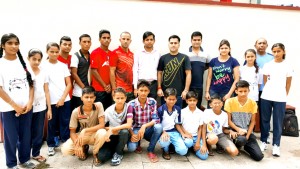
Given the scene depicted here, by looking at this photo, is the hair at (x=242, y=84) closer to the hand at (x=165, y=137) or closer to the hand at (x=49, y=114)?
the hand at (x=165, y=137)

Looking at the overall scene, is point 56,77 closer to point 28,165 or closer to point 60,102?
point 60,102

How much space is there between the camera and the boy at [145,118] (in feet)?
10.5

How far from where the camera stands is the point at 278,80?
350cm

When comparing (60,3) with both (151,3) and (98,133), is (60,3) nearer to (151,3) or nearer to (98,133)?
(151,3)

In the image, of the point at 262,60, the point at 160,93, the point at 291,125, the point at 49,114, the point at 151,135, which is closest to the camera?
the point at 49,114

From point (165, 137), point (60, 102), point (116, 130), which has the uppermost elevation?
point (60, 102)

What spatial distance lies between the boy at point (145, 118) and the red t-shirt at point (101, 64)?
699 millimetres

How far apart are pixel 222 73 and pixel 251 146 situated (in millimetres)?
1187

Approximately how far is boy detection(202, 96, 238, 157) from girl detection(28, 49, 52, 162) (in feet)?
7.41

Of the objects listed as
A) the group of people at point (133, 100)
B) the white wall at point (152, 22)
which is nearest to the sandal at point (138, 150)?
the group of people at point (133, 100)

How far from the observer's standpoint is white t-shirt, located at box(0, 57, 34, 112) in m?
2.63

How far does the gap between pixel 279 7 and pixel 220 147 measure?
3161 mm

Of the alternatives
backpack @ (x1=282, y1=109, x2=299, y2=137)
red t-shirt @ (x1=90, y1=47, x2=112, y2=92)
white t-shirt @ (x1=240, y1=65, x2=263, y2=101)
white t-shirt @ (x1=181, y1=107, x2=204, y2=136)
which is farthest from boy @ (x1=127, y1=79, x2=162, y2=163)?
backpack @ (x1=282, y1=109, x2=299, y2=137)

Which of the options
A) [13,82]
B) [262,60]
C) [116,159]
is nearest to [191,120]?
[116,159]
